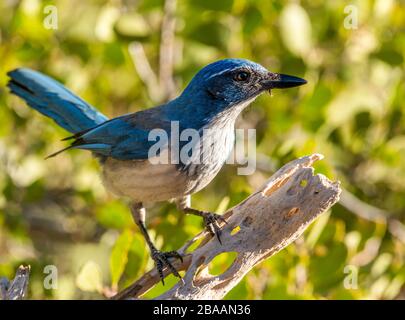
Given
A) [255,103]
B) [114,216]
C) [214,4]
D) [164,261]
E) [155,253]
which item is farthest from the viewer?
[255,103]

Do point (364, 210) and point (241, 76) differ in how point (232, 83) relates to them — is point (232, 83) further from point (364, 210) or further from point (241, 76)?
point (364, 210)

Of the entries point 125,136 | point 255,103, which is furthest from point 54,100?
point 255,103

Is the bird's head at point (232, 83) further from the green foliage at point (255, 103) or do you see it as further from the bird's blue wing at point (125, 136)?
the green foliage at point (255, 103)

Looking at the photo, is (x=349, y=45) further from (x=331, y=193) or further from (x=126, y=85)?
(x=331, y=193)

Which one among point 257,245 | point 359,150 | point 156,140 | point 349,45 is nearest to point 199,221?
point 156,140

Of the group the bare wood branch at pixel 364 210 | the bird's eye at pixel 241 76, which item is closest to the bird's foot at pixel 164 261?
the bird's eye at pixel 241 76

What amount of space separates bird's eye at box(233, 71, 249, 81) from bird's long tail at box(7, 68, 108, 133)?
1092 millimetres

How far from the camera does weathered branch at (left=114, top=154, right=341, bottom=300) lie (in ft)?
13.1

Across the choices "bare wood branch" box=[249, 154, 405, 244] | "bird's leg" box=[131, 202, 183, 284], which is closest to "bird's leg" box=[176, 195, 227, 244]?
"bird's leg" box=[131, 202, 183, 284]

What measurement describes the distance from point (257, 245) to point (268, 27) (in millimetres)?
2747

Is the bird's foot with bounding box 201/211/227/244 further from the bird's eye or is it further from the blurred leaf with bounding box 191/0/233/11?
the blurred leaf with bounding box 191/0/233/11

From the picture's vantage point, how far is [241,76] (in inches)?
196

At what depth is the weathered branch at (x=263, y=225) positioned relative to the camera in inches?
157

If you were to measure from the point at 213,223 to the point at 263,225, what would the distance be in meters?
0.34
